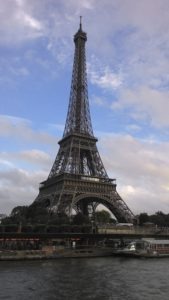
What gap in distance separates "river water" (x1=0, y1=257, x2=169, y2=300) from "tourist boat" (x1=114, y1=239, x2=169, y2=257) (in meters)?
22.6

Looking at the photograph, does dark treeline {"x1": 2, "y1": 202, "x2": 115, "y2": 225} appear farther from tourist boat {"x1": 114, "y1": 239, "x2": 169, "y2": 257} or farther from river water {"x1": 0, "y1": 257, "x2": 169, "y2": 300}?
river water {"x1": 0, "y1": 257, "x2": 169, "y2": 300}

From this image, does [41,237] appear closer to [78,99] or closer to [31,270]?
[31,270]

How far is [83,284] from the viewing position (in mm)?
36312

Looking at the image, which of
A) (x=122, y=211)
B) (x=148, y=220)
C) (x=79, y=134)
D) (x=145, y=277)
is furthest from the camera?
(x=148, y=220)

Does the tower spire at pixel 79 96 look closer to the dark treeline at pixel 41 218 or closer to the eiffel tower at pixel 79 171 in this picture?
the eiffel tower at pixel 79 171

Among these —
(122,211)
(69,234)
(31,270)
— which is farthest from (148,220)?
(31,270)

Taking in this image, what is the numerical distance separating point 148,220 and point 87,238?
45022 mm

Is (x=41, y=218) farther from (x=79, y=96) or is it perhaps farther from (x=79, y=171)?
(x=79, y=96)

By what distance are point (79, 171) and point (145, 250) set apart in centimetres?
3777

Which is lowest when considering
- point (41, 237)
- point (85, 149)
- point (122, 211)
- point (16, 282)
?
point (16, 282)

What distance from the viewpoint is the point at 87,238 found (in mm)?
83625

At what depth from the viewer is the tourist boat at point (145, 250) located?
2795 inches

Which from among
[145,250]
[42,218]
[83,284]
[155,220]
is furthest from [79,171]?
[83,284]

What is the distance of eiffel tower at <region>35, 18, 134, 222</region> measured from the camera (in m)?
97.8
